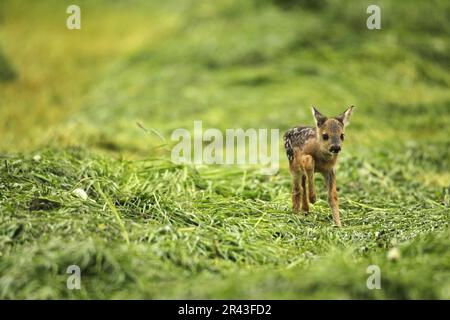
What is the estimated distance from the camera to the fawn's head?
18.9ft

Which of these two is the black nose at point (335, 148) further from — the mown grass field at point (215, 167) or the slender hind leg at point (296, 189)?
the mown grass field at point (215, 167)

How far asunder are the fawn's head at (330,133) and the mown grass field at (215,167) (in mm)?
694

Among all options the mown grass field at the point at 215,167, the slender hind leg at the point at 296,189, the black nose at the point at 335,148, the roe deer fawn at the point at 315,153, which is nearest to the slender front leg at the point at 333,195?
the roe deer fawn at the point at 315,153

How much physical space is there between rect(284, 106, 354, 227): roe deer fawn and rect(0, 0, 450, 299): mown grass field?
0.23 meters

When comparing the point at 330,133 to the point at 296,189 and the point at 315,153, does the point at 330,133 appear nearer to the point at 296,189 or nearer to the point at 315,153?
the point at 315,153

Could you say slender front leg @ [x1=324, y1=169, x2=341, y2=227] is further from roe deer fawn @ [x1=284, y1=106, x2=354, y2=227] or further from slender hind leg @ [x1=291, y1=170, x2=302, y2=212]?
slender hind leg @ [x1=291, y1=170, x2=302, y2=212]

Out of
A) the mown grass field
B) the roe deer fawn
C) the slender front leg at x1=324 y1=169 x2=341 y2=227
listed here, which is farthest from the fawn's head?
the mown grass field

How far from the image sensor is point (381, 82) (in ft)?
43.3

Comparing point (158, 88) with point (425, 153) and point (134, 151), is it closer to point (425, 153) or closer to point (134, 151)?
point (134, 151)

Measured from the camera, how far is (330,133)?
5.80 meters

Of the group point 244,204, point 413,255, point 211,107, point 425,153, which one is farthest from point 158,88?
point 413,255

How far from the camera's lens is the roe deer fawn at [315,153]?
19.1 feet

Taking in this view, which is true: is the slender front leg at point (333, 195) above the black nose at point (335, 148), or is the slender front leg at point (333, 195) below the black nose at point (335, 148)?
below

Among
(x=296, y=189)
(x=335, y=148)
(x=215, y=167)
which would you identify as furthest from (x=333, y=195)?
(x=215, y=167)
